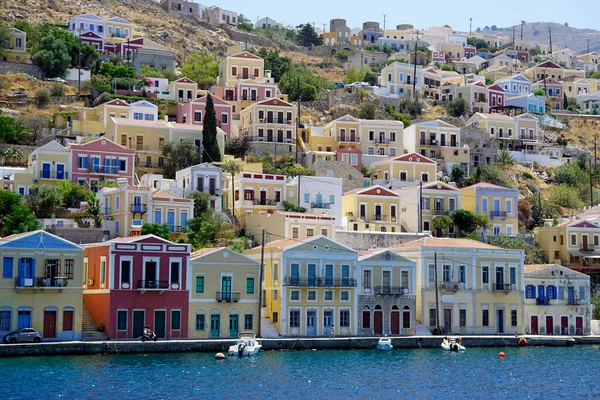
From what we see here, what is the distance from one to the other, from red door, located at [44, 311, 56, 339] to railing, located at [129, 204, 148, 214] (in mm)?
16599

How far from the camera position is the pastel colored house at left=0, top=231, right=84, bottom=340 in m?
54.0

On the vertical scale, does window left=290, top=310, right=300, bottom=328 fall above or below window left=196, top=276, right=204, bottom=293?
below

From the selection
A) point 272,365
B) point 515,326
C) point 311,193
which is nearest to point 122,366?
point 272,365

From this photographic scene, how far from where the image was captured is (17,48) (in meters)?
110

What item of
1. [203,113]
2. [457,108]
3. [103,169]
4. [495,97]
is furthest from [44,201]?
[495,97]

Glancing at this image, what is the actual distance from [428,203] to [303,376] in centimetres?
4061

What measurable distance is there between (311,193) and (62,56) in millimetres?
38831

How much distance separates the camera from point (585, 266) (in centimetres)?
8456

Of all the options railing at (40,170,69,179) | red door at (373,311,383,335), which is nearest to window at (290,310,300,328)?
red door at (373,311,383,335)

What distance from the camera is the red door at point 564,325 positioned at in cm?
7000

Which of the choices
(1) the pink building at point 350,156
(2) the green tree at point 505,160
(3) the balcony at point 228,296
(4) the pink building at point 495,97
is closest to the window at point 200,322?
(3) the balcony at point 228,296

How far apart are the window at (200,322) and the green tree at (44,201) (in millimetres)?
17640

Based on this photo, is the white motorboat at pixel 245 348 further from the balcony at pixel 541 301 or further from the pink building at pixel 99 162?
the pink building at pixel 99 162

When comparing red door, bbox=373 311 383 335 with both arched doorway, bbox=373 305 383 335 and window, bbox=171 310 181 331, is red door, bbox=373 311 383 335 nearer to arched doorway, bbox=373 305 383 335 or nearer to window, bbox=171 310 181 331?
arched doorway, bbox=373 305 383 335
